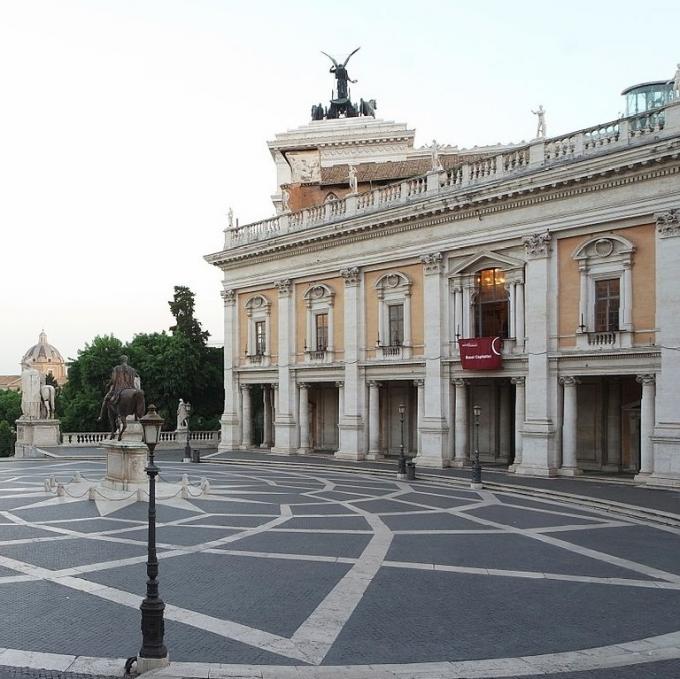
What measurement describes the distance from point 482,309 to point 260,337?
1516 centimetres

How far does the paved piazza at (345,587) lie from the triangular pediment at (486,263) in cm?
1151

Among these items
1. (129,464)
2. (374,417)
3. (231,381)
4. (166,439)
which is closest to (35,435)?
(166,439)

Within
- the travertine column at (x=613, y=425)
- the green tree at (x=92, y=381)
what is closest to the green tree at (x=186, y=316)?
the green tree at (x=92, y=381)

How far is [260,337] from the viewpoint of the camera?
137 feet

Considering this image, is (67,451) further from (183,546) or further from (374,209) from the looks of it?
(183,546)

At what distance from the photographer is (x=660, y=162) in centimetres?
2466

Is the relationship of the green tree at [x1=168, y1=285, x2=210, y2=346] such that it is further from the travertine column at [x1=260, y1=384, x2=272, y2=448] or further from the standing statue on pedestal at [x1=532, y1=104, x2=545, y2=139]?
the standing statue on pedestal at [x1=532, y1=104, x2=545, y2=139]

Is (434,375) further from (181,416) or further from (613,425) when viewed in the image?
(181,416)

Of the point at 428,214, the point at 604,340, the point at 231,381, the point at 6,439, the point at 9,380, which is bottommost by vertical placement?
the point at 6,439

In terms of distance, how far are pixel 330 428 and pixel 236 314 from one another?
9.01m

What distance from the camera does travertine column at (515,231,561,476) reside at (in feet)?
91.5

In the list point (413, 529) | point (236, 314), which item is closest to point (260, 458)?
point (236, 314)

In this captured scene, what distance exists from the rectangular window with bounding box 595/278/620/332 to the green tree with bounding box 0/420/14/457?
174 feet

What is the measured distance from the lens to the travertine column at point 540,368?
27.9 m
